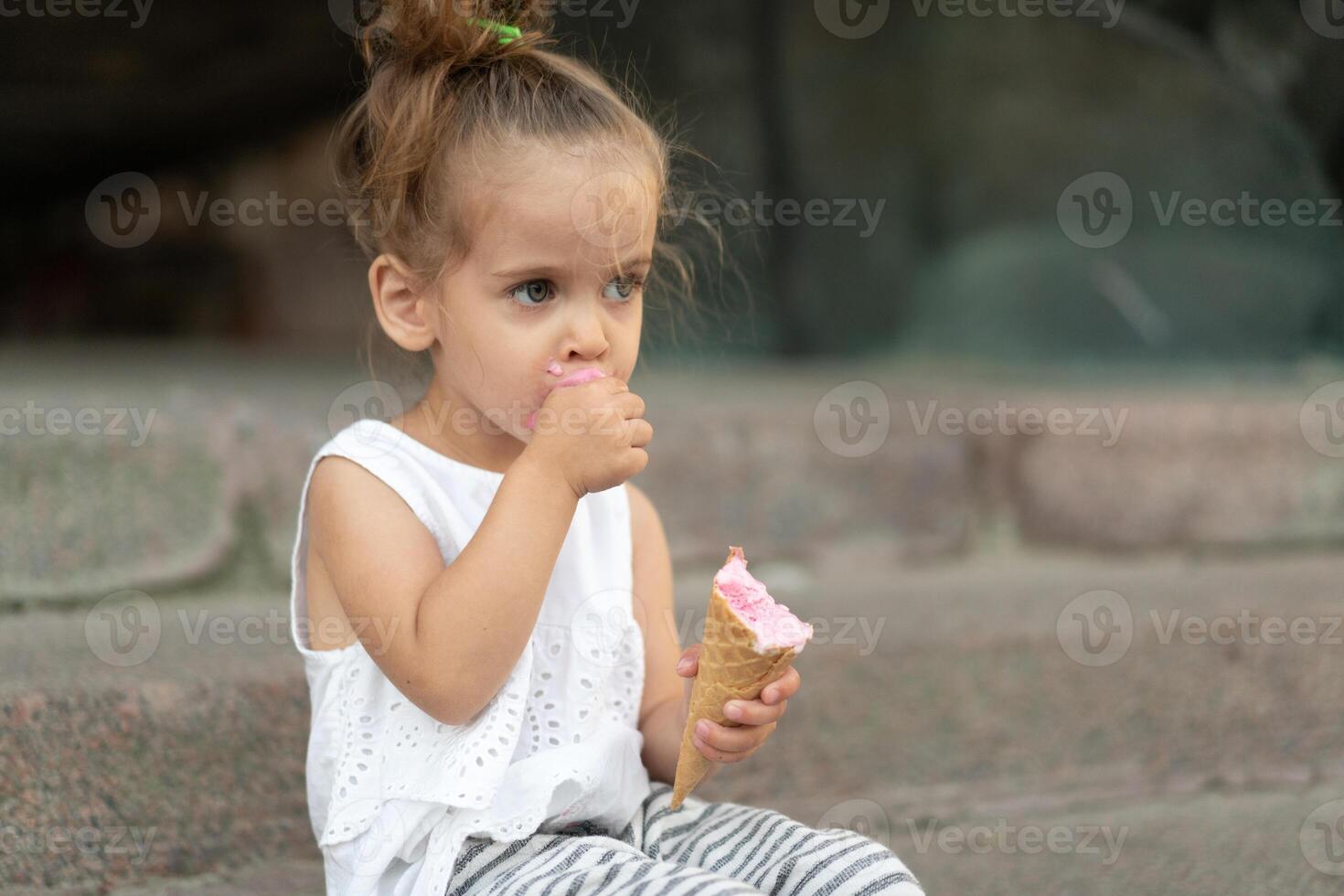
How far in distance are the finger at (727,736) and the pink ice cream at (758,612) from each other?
105mm

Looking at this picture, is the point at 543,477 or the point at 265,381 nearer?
the point at 543,477

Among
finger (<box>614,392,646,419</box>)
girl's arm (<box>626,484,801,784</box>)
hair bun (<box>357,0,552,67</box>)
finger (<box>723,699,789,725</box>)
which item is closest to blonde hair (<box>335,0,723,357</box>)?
hair bun (<box>357,0,552,67</box>)

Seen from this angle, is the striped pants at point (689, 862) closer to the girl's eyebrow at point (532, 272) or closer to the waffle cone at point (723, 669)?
the waffle cone at point (723, 669)

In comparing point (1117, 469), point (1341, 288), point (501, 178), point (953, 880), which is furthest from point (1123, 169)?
point (501, 178)

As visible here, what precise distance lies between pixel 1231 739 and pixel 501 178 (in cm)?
155

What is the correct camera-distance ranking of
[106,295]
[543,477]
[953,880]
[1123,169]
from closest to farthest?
[543,477] < [953,880] < [1123,169] < [106,295]

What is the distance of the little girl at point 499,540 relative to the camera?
124 cm

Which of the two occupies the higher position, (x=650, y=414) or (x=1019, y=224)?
(x=1019, y=224)

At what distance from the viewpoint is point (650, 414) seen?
2354 mm

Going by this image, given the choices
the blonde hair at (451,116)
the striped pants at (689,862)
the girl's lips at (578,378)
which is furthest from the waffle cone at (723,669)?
the blonde hair at (451,116)

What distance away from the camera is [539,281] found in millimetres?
1313

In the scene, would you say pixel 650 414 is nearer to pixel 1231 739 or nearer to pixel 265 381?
pixel 265 381

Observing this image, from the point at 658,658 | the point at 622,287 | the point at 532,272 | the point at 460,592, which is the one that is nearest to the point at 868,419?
the point at 658,658

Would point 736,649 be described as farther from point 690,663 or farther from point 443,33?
point 443,33
